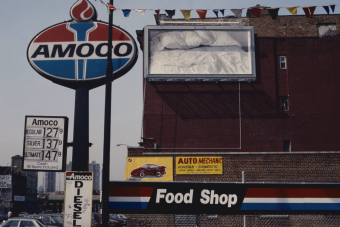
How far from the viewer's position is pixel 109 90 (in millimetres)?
10914

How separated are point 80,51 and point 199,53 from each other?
1728 centimetres

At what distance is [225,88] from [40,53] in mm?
19089

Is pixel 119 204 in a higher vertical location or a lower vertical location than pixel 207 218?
higher

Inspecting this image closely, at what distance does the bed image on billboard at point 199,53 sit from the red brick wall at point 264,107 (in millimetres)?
1195

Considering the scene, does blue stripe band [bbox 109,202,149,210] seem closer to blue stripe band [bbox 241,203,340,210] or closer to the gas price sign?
the gas price sign

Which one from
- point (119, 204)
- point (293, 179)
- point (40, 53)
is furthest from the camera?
point (293, 179)

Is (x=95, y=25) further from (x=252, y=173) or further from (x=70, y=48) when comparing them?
(x=252, y=173)

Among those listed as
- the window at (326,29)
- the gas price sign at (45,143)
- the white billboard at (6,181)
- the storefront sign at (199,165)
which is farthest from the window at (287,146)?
the white billboard at (6,181)

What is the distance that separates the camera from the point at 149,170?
2762 centimetres

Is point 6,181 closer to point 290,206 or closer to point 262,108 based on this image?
point 262,108

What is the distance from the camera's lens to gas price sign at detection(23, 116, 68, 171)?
11.8 meters

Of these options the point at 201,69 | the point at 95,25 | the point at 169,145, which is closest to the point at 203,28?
the point at 201,69

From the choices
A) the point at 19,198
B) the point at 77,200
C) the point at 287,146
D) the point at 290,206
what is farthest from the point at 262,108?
the point at 19,198

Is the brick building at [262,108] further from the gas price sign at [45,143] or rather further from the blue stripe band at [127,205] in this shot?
the blue stripe band at [127,205]
